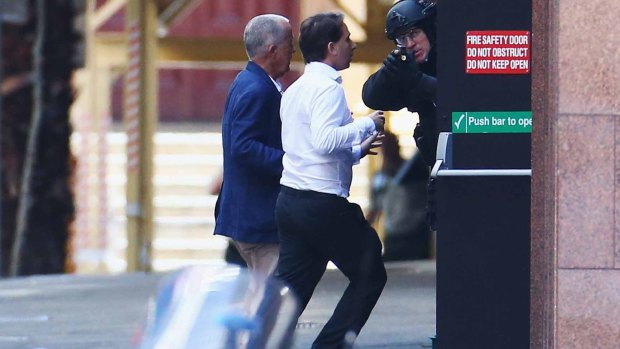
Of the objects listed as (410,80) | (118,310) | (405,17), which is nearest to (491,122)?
(410,80)

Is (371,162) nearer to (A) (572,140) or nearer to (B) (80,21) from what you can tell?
(B) (80,21)

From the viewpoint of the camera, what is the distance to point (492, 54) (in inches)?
280

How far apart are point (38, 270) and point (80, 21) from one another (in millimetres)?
2327

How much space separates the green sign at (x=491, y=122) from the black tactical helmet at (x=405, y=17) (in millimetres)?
564

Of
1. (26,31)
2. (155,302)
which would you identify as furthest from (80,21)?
(155,302)

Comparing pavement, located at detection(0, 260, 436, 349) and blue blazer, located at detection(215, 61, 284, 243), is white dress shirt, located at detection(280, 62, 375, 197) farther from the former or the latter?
pavement, located at detection(0, 260, 436, 349)

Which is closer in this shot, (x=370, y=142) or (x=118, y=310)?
(x=370, y=142)

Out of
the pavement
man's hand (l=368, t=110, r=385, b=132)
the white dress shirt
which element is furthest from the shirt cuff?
the pavement

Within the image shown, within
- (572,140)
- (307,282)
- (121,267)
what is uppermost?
(572,140)

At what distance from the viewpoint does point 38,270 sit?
49.7 ft

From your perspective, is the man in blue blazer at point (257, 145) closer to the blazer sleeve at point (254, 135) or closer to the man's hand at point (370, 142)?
the blazer sleeve at point (254, 135)

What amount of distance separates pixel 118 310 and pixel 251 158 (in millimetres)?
3801

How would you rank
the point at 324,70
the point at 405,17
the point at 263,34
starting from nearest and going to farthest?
the point at 405,17 → the point at 324,70 → the point at 263,34

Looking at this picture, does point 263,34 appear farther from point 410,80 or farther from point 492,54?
point 492,54
